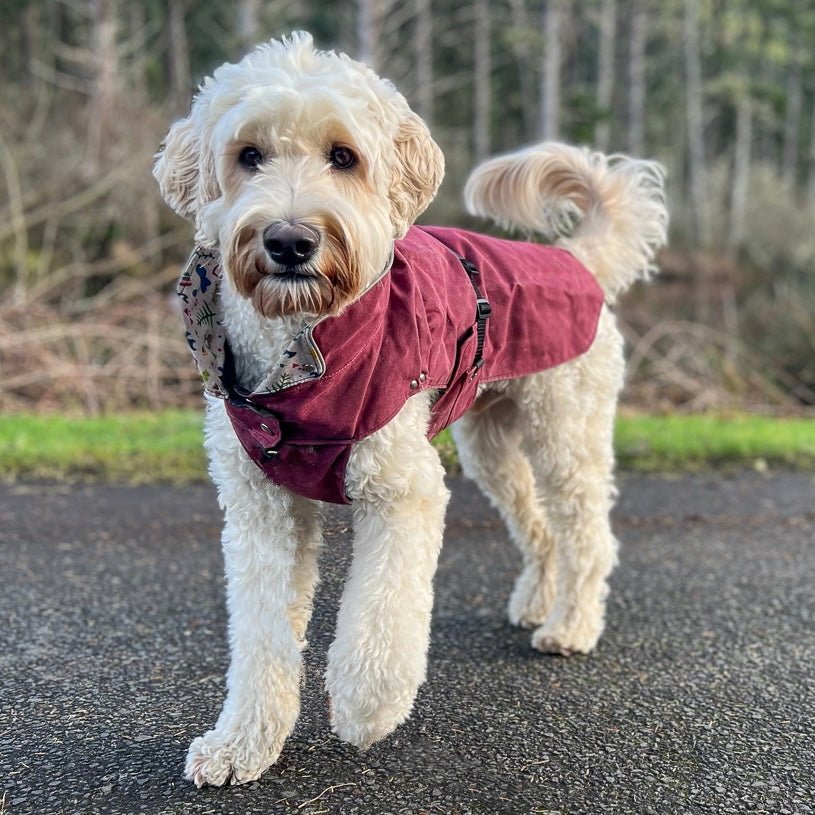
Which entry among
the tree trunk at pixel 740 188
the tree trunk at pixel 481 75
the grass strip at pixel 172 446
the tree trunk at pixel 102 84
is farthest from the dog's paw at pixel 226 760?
the tree trunk at pixel 481 75

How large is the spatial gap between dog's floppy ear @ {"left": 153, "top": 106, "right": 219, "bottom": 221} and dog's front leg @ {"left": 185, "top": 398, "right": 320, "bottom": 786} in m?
0.69

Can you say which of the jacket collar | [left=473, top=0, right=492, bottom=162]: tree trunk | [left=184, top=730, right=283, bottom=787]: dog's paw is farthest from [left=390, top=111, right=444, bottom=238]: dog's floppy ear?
[left=473, top=0, right=492, bottom=162]: tree trunk

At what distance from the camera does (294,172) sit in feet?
8.82

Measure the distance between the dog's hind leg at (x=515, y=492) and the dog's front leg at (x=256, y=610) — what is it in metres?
1.56

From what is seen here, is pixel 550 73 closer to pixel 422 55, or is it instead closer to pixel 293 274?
pixel 422 55

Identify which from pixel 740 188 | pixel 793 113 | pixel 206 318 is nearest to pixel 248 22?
pixel 206 318

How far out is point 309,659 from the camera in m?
3.38

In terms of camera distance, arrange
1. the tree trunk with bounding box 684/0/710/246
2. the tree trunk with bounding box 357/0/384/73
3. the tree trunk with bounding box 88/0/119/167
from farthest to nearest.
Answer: the tree trunk with bounding box 684/0/710/246
the tree trunk with bounding box 357/0/384/73
the tree trunk with bounding box 88/0/119/167

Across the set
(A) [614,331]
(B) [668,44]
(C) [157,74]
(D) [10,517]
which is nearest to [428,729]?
(A) [614,331]

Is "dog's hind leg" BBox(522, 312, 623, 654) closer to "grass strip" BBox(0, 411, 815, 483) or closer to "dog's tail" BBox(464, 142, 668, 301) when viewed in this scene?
"dog's tail" BBox(464, 142, 668, 301)

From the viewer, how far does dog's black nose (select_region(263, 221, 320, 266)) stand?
2566 millimetres

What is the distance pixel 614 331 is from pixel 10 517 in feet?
12.0

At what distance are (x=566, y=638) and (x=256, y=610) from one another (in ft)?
5.22

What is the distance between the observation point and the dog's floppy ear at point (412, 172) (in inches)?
118
